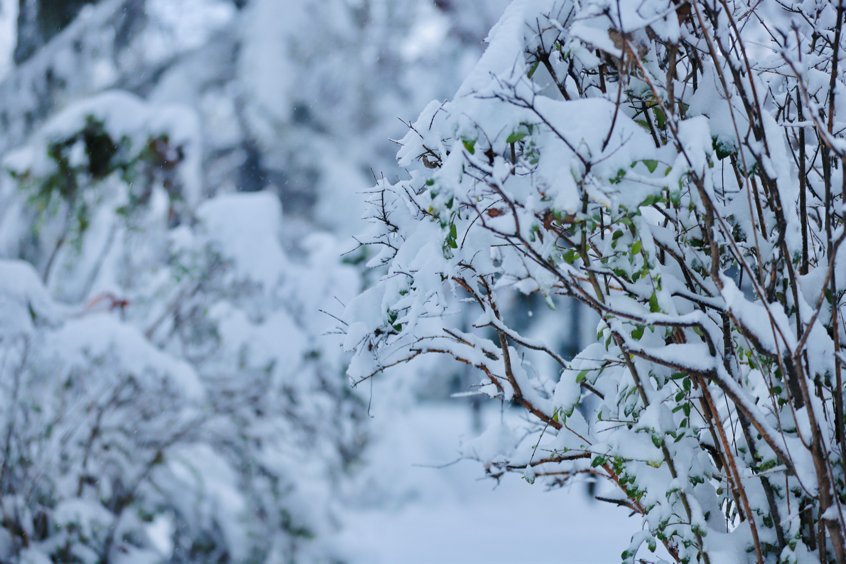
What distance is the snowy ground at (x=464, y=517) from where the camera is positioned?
872cm

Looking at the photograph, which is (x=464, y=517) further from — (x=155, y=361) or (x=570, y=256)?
(x=570, y=256)

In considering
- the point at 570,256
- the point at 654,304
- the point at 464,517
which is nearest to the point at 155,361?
the point at 570,256

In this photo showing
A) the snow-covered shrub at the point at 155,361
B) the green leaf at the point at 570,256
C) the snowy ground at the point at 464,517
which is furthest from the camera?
the snowy ground at the point at 464,517

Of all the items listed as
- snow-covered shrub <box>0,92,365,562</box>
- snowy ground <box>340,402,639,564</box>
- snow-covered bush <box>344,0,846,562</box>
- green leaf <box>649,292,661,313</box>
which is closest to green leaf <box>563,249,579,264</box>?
snow-covered bush <box>344,0,846,562</box>

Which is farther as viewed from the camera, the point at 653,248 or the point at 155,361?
the point at 155,361

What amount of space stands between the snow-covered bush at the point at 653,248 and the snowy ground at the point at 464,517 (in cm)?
513

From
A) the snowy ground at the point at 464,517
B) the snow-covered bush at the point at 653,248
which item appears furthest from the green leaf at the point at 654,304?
the snowy ground at the point at 464,517

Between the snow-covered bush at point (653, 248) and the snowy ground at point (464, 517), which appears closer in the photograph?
the snow-covered bush at point (653, 248)

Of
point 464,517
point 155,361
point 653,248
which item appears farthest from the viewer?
point 464,517

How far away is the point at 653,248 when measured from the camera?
1568 mm

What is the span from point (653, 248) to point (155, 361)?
3087 millimetres

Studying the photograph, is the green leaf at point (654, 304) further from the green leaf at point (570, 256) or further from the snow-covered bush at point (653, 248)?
the green leaf at point (570, 256)

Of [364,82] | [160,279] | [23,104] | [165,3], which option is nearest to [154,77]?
[165,3]

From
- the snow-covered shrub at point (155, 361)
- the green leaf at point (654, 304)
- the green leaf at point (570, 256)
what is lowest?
the green leaf at point (654, 304)
